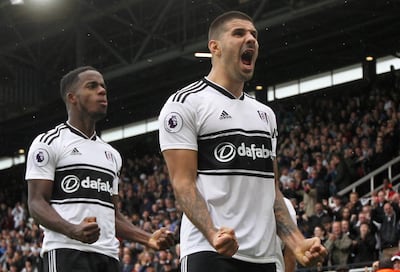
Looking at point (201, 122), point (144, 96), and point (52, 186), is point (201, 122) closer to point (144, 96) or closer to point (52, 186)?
point (52, 186)

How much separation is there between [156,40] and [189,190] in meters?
22.4

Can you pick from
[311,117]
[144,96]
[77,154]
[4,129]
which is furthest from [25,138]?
[77,154]

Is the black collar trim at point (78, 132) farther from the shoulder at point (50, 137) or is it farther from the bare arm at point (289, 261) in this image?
the bare arm at point (289, 261)

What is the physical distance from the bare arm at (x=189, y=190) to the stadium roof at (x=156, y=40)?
17.5 meters

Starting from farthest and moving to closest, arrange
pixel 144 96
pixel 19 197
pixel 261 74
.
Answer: pixel 19 197 < pixel 144 96 < pixel 261 74

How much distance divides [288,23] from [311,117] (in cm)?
341

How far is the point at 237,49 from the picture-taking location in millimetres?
5457

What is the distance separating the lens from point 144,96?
33656 mm

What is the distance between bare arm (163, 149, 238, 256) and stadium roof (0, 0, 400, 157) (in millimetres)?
17493

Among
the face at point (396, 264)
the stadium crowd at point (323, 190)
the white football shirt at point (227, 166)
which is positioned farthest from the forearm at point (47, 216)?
the face at point (396, 264)

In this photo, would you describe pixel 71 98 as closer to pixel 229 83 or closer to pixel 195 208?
pixel 229 83

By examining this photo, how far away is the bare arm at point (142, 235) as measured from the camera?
6.39 metres

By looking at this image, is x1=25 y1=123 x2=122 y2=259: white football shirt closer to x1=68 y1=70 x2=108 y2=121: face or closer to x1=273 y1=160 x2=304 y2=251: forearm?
x1=68 y1=70 x2=108 y2=121: face

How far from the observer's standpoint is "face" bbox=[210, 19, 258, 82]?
5426mm
